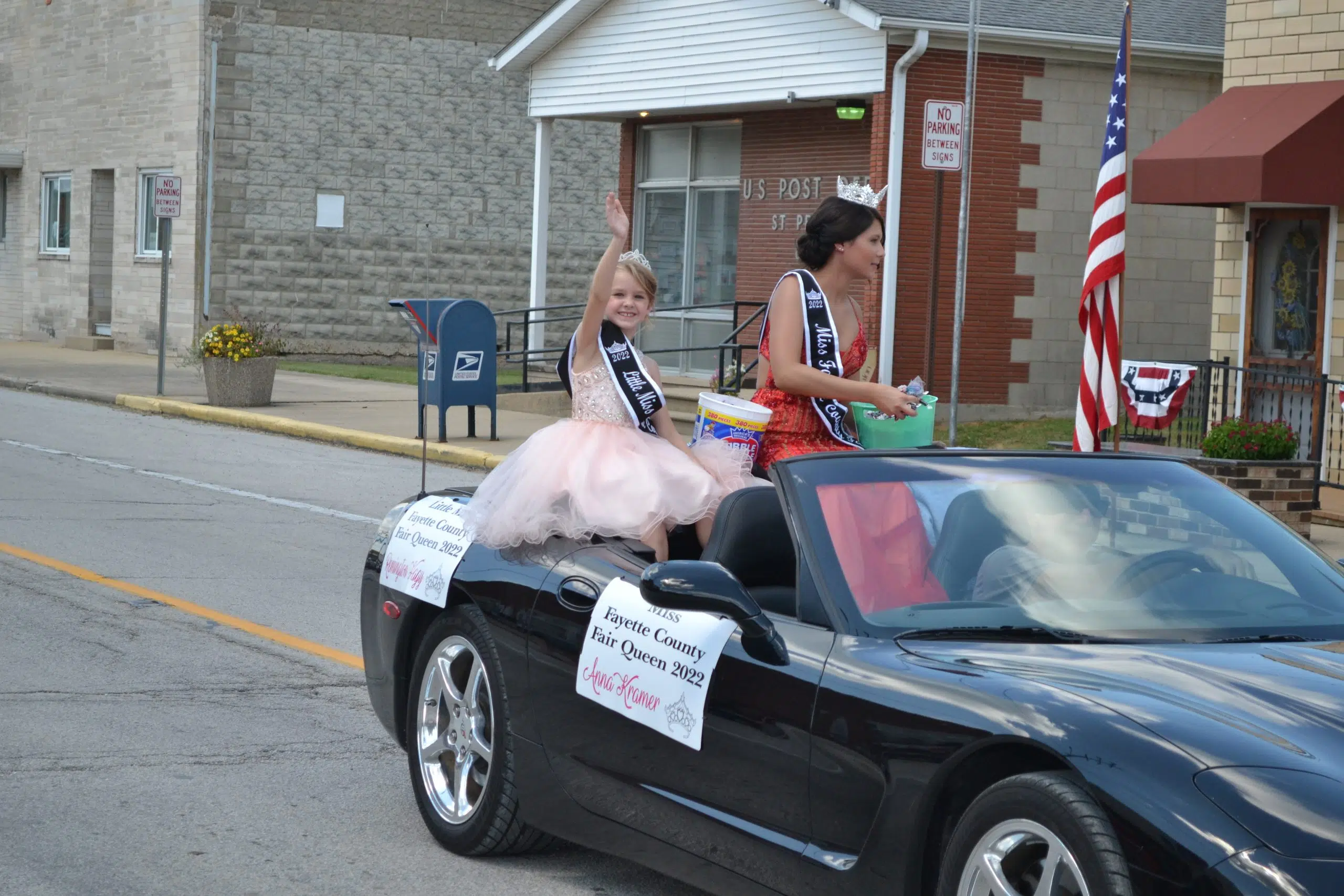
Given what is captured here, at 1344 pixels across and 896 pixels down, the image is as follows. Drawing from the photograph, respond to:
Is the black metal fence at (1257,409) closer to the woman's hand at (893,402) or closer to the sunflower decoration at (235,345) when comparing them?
the woman's hand at (893,402)

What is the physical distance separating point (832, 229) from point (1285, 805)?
10.7 ft

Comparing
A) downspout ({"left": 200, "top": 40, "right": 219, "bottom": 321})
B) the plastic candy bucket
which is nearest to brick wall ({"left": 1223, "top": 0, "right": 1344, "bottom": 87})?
the plastic candy bucket

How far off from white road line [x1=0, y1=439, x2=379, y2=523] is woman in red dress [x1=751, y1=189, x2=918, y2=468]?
282 inches

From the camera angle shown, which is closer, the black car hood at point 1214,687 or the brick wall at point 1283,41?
the black car hood at point 1214,687

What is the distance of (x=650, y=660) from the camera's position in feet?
14.3

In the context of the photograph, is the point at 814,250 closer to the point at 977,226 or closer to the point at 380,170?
the point at 977,226

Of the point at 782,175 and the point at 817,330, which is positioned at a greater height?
the point at 782,175

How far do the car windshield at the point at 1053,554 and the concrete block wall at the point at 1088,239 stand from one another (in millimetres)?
16047

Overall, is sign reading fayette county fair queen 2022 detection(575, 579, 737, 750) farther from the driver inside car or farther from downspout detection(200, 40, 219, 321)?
downspout detection(200, 40, 219, 321)

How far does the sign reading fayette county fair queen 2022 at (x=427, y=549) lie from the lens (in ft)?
17.4

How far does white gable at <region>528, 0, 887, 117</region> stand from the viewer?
775 inches

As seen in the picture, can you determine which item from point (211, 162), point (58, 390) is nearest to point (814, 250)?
point (58, 390)

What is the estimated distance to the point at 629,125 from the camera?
2564 cm

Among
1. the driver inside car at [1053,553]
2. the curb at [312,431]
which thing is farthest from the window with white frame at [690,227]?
the driver inside car at [1053,553]
